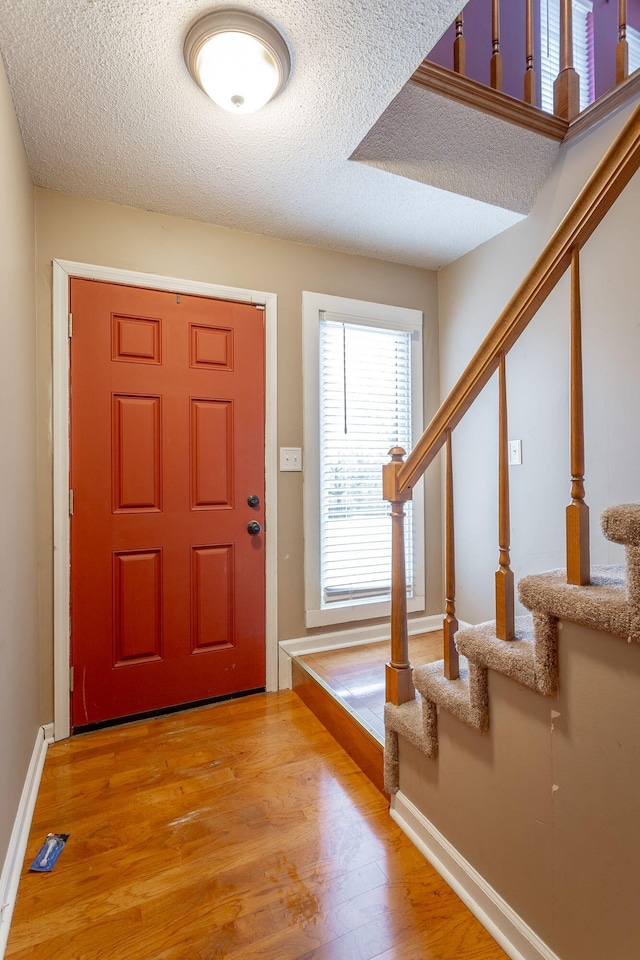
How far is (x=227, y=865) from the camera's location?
1350 mm

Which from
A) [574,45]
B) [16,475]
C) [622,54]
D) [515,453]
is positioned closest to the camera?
[16,475]

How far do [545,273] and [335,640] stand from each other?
2.10 meters

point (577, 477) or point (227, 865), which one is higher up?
point (577, 477)

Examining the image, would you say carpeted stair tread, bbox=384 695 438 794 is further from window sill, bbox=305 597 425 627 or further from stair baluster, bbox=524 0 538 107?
stair baluster, bbox=524 0 538 107

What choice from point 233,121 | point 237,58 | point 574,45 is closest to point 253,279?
point 233,121

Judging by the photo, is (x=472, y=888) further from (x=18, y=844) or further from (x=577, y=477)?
(x=18, y=844)

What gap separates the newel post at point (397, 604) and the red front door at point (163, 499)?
0.99 m

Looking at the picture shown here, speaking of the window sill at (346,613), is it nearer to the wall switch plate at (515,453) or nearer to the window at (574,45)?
the wall switch plate at (515,453)

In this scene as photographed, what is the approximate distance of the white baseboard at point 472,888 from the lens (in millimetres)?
1061

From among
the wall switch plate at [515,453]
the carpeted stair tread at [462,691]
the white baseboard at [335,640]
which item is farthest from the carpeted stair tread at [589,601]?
the white baseboard at [335,640]

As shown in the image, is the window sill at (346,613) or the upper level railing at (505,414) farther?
the window sill at (346,613)

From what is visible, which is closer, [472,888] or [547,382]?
[472,888]

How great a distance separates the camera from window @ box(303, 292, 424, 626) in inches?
99.3

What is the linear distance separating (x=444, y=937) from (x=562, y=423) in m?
1.89
